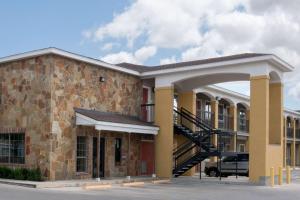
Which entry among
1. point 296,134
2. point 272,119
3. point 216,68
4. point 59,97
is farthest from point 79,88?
point 296,134

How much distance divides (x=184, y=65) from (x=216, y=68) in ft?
6.56

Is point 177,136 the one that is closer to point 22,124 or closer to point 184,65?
point 184,65

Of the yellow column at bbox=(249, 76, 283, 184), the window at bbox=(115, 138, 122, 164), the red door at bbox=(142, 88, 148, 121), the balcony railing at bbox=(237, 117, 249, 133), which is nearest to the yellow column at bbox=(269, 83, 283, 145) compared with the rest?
the yellow column at bbox=(249, 76, 283, 184)

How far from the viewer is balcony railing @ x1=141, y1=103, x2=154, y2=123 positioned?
2792cm

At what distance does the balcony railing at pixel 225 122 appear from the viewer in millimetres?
40150

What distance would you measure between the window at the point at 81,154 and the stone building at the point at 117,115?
0.05 meters

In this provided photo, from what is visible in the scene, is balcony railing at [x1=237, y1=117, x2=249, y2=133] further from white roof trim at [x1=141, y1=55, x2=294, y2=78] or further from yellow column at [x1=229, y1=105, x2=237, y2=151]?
white roof trim at [x1=141, y1=55, x2=294, y2=78]

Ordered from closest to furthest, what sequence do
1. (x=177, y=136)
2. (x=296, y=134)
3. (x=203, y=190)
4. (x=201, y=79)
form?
(x=203, y=190)
(x=201, y=79)
(x=177, y=136)
(x=296, y=134)

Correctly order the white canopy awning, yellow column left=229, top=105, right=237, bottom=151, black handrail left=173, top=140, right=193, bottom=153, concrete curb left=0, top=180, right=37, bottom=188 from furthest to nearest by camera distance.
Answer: yellow column left=229, top=105, right=237, bottom=151, black handrail left=173, top=140, right=193, bottom=153, the white canopy awning, concrete curb left=0, top=180, right=37, bottom=188

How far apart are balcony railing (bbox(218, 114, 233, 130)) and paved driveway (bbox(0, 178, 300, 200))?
17.2 metres

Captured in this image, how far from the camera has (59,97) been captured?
72.4ft

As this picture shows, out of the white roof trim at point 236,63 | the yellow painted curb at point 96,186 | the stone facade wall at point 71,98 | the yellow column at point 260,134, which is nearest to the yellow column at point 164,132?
the white roof trim at point 236,63

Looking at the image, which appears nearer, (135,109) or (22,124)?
(22,124)

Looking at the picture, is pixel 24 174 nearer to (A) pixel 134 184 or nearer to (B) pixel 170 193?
(A) pixel 134 184
